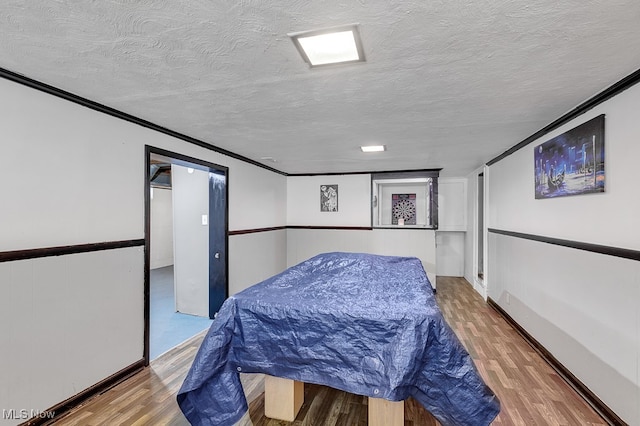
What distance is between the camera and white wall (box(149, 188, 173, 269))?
7695mm

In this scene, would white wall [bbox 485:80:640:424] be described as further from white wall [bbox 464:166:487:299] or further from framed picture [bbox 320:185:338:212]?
framed picture [bbox 320:185:338:212]

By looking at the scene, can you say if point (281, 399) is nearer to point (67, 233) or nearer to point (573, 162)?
point (67, 233)

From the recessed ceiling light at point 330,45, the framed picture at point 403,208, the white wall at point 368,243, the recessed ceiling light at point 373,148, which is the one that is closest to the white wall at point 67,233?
the recessed ceiling light at point 330,45

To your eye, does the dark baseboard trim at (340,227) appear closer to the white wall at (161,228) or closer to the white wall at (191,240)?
the white wall at (191,240)

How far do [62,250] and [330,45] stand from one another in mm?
2167

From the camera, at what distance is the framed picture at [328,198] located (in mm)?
6148

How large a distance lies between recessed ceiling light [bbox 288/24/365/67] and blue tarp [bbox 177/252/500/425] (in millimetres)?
1403

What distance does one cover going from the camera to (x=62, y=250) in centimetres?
213

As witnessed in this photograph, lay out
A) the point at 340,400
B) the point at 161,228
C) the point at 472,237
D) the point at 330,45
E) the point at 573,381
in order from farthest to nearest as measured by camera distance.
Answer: the point at 161,228
the point at 472,237
the point at 573,381
the point at 340,400
the point at 330,45

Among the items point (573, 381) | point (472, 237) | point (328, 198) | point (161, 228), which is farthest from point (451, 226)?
point (161, 228)

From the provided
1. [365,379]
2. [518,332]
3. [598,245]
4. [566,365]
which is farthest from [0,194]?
[518,332]

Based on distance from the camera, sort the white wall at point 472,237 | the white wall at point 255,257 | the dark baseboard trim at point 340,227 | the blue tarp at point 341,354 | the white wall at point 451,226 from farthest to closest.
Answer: the white wall at point 451,226
the dark baseboard trim at point 340,227
the white wall at point 472,237
the white wall at point 255,257
the blue tarp at point 341,354

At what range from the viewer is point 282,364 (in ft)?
6.33

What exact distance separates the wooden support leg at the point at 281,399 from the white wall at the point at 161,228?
257 inches
